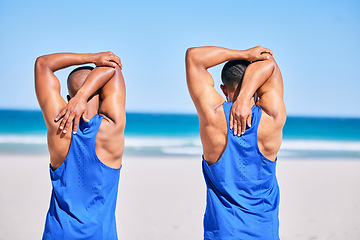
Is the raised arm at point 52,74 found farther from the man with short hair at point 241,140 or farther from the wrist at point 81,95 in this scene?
the man with short hair at point 241,140

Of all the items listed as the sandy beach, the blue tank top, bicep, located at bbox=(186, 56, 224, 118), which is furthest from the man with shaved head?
the sandy beach

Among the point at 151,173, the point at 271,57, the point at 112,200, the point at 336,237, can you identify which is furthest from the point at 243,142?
the point at 151,173

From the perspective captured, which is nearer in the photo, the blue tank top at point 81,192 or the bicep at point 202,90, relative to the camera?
the blue tank top at point 81,192

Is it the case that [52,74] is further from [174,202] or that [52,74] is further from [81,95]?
[174,202]

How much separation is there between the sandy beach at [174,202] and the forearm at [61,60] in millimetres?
3576

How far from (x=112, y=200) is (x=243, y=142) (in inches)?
36.7

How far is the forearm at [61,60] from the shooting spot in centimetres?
259

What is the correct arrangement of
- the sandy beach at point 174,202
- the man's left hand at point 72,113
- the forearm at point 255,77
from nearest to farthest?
the man's left hand at point 72,113 → the forearm at point 255,77 → the sandy beach at point 174,202

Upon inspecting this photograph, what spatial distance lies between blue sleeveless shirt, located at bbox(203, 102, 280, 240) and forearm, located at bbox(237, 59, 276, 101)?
4.9 inches

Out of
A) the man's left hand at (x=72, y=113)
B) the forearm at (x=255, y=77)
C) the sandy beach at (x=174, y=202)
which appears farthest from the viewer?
the sandy beach at (x=174, y=202)

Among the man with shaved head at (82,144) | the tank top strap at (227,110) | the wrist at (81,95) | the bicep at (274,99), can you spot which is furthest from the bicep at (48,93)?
the bicep at (274,99)

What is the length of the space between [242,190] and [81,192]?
1.03 metres

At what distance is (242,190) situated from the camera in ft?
8.61

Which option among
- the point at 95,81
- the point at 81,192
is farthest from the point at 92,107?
the point at 81,192
